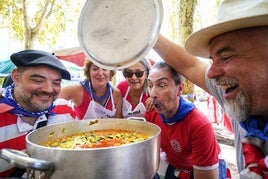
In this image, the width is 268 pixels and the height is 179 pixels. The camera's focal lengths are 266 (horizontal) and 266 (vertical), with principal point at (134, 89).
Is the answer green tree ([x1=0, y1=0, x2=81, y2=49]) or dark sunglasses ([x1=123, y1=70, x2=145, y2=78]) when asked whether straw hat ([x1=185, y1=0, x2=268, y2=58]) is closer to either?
dark sunglasses ([x1=123, y1=70, x2=145, y2=78])

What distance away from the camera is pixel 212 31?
1552mm

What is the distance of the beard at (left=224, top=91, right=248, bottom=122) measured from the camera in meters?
1.44

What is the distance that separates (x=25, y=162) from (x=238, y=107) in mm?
1113

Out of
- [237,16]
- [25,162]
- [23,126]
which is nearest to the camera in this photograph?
[25,162]

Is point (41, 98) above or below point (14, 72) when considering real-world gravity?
below

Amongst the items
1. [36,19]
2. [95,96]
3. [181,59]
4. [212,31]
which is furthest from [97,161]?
[36,19]

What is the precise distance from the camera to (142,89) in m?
3.10

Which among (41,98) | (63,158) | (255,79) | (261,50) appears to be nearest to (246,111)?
(255,79)

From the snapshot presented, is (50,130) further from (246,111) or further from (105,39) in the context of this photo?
(246,111)

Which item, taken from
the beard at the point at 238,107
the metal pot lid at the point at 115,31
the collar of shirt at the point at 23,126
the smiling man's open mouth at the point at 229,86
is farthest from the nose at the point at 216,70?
the collar of shirt at the point at 23,126

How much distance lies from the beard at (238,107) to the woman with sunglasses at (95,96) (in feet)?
5.64

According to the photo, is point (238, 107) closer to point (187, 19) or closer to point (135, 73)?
point (135, 73)

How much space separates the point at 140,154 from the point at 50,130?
848 mm

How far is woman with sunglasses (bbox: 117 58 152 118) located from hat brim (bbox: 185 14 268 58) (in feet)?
3.67
